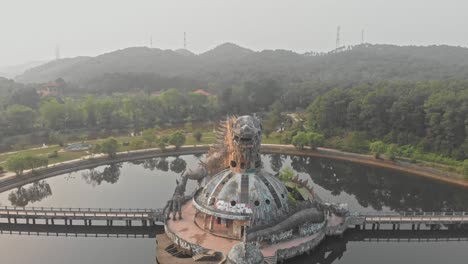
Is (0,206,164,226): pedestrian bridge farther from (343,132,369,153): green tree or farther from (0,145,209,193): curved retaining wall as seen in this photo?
(343,132,369,153): green tree

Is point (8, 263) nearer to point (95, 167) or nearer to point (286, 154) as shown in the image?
point (95, 167)

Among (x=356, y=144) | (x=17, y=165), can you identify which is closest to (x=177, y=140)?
(x=17, y=165)

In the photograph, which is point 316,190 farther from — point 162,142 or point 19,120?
point 19,120

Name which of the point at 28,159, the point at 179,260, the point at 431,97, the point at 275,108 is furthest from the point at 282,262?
the point at 275,108

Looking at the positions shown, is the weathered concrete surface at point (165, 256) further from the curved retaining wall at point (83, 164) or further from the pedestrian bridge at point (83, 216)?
the curved retaining wall at point (83, 164)

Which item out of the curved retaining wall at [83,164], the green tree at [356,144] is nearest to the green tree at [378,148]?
the green tree at [356,144]
